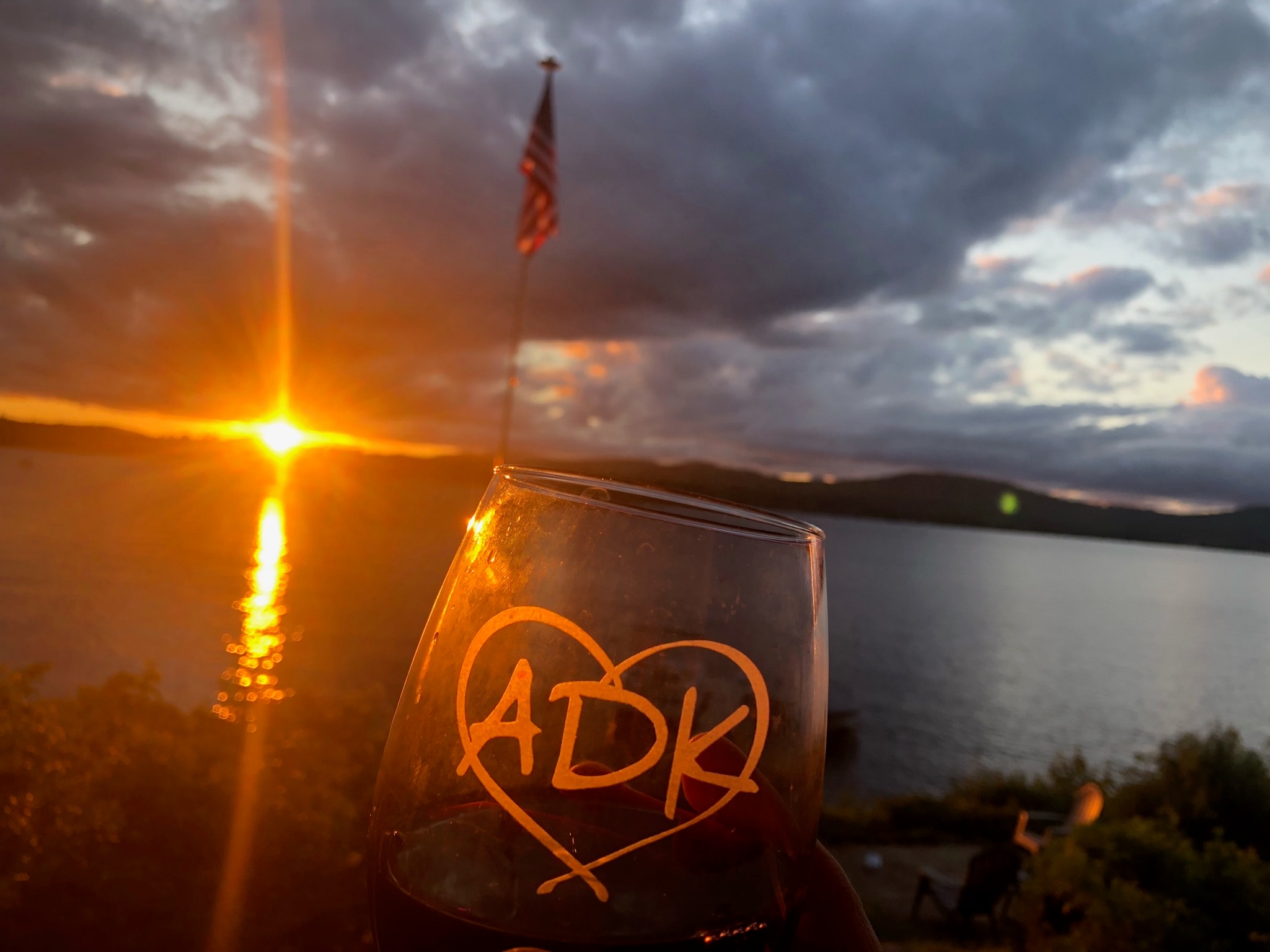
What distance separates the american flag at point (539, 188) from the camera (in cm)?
1602

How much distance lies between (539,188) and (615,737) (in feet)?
55.5

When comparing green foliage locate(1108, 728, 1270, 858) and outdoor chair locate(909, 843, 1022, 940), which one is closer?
outdoor chair locate(909, 843, 1022, 940)

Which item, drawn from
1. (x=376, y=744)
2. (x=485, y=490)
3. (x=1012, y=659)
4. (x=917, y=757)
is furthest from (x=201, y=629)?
(x=1012, y=659)

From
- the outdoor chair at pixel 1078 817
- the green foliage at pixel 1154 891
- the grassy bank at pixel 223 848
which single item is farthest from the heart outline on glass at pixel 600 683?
the outdoor chair at pixel 1078 817

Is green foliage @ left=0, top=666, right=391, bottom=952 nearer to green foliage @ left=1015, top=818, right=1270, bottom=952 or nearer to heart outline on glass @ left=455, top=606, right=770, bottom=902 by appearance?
heart outline on glass @ left=455, top=606, right=770, bottom=902

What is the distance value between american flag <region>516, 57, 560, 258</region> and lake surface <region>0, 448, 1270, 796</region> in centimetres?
1054

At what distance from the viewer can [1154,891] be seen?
8383mm

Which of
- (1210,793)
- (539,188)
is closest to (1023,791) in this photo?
(1210,793)

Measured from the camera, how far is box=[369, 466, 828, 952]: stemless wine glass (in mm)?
595

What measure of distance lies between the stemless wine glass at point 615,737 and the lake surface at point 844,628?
23.0 metres

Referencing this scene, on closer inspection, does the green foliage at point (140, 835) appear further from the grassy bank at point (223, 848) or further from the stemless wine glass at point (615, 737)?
the stemless wine glass at point (615, 737)

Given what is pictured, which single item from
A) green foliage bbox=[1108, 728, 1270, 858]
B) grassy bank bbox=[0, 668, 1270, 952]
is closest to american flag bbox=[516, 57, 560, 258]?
grassy bank bbox=[0, 668, 1270, 952]

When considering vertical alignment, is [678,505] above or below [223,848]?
above

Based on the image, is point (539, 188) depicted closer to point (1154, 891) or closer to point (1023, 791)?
point (1154, 891)
